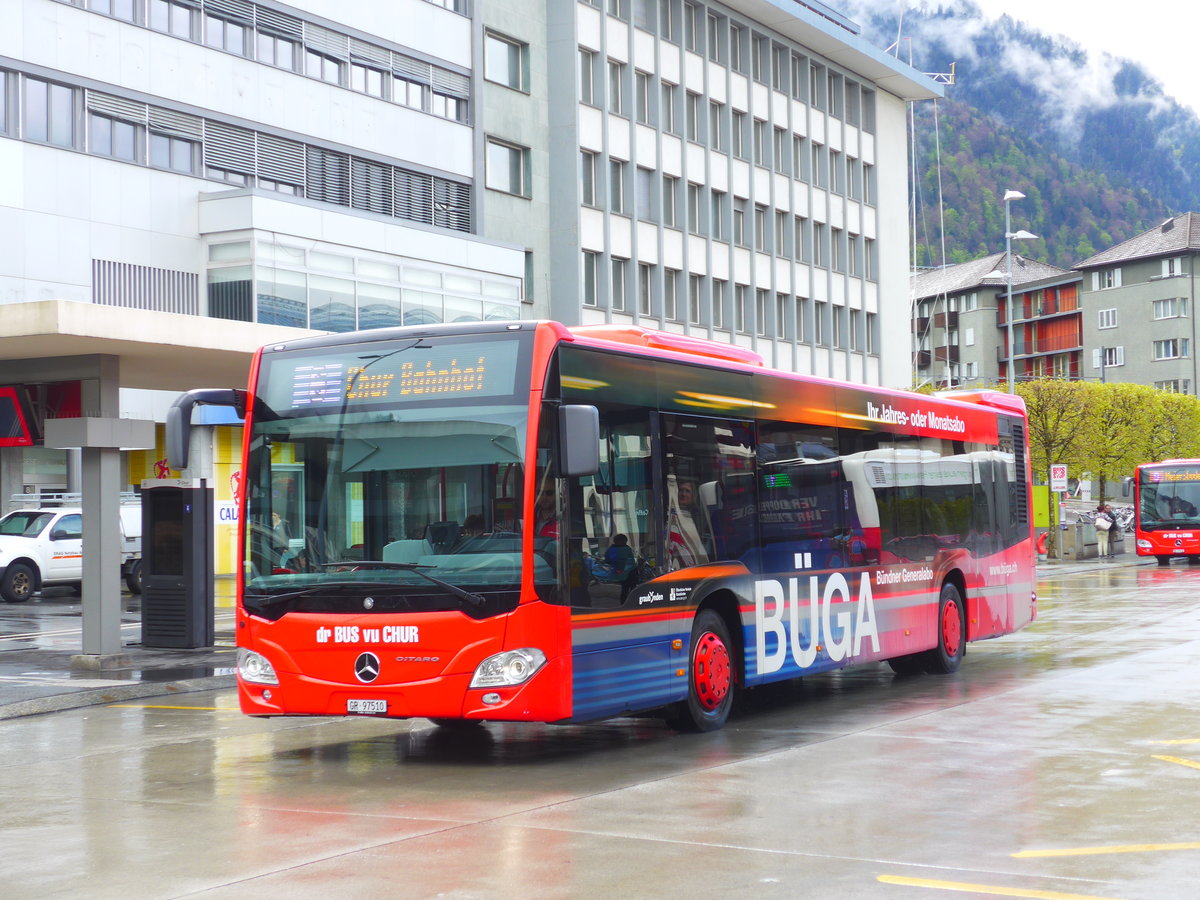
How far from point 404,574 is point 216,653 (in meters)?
10.5

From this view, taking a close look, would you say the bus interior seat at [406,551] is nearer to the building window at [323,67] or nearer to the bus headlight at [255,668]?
the bus headlight at [255,668]

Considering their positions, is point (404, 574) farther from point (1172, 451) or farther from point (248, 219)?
point (1172, 451)

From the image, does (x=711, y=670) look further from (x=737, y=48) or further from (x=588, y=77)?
(x=737, y=48)

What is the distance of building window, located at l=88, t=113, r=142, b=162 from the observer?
35438mm

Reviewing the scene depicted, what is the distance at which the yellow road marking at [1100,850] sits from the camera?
7395 millimetres

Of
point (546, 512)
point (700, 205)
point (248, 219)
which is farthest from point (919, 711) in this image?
point (700, 205)

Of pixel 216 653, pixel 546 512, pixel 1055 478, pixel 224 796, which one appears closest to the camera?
pixel 224 796

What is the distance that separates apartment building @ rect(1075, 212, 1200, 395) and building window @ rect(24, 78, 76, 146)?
82713 millimetres

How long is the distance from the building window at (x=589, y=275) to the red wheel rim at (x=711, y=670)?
36603 millimetres

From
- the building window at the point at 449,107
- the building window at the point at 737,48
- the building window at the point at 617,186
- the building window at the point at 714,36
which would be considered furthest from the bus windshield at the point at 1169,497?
the building window at the point at 449,107

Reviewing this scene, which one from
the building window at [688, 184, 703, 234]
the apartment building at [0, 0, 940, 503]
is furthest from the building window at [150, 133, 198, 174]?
the building window at [688, 184, 703, 234]

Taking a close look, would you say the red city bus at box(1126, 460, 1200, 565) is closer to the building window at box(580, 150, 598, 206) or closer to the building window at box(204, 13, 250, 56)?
the building window at box(580, 150, 598, 206)

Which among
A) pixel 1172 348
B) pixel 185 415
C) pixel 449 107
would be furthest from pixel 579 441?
pixel 1172 348

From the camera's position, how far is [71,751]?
468 inches
